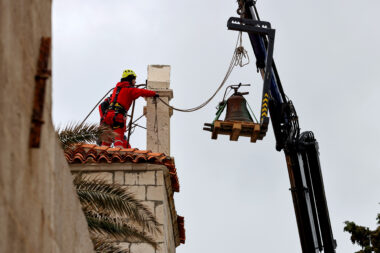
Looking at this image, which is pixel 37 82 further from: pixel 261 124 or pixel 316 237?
pixel 316 237

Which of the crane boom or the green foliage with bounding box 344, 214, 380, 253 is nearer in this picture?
the crane boom

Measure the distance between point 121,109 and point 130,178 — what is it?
2.30m

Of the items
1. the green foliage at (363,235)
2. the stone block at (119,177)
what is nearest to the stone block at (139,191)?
the stone block at (119,177)

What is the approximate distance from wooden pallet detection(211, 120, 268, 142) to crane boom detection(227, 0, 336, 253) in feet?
1.84

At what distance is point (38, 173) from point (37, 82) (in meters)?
0.51

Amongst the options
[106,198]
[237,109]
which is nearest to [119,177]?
[237,109]

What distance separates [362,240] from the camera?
17891 millimetres

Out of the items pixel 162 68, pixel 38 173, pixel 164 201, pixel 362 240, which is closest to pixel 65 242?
pixel 38 173

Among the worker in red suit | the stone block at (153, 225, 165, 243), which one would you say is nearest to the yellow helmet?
the worker in red suit

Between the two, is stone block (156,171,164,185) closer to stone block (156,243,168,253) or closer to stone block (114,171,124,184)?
stone block (114,171,124,184)

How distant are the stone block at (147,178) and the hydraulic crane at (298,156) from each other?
2220 millimetres

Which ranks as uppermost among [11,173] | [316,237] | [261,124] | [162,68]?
[162,68]

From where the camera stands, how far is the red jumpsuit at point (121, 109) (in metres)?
15.1

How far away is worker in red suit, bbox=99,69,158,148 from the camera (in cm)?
1509
